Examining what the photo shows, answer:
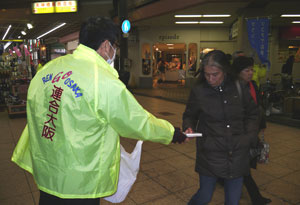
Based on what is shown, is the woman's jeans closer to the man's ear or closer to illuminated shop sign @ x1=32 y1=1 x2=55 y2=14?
the man's ear

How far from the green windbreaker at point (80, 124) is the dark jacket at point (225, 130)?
0.77 m

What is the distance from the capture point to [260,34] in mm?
8031

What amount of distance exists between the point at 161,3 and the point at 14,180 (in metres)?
9.54

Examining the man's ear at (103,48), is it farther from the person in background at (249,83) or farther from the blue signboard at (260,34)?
the blue signboard at (260,34)

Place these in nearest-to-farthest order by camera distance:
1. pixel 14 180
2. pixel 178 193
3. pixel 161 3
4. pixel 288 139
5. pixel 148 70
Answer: pixel 178 193, pixel 14 180, pixel 288 139, pixel 161 3, pixel 148 70

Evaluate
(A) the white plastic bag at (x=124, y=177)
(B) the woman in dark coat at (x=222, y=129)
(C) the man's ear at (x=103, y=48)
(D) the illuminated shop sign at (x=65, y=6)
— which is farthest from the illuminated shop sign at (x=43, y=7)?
(A) the white plastic bag at (x=124, y=177)

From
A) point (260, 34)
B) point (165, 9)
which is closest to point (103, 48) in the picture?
point (260, 34)

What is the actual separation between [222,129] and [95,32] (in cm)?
128

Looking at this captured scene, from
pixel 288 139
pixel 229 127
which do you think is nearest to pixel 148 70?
pixel 288 139

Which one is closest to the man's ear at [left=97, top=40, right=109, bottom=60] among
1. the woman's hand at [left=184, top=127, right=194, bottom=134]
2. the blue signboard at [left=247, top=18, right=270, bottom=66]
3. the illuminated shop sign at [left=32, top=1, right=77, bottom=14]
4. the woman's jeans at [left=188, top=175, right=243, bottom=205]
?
the woman's hand at [left=184, top=127, right=194, bottom=134]

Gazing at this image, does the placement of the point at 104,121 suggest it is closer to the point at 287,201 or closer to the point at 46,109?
the point at 46,109

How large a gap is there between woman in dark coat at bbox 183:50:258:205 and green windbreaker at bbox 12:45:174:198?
0.77 m

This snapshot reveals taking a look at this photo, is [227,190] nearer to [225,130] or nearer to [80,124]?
[225,130]

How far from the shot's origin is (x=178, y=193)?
3.28 metres
